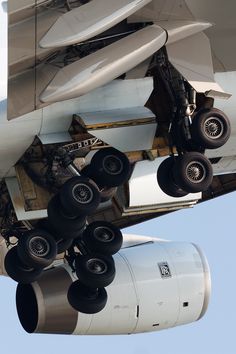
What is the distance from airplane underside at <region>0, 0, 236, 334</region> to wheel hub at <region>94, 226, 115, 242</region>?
29 millimetres

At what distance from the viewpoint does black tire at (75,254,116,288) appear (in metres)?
29.3

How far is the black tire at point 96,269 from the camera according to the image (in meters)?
29.3

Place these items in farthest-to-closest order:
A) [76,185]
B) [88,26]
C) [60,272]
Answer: [60,272]
[76,185]
[88,26]

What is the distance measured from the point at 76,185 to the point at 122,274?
3874 millimetres

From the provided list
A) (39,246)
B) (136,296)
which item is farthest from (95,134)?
(136,296)

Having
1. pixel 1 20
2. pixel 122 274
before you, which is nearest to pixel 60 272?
pixel 122 274

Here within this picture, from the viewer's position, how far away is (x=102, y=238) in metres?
29.4

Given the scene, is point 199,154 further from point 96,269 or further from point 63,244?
point 63,244

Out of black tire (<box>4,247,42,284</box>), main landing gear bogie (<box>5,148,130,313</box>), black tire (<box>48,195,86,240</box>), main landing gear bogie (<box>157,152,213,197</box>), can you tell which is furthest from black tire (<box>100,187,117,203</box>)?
black tire (<box>4,247,42,284</box>)

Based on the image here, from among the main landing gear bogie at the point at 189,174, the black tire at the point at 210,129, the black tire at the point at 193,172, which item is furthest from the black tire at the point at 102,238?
the black tire at the point at 210,129

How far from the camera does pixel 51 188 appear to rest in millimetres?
29578

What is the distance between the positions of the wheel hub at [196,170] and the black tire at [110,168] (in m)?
1.12

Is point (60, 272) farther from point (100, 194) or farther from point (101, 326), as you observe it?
point (100, 194)

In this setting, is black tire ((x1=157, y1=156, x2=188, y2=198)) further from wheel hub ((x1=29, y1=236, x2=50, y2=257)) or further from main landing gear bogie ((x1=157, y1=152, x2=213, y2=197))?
wheel hub ((x1=29, y1=236, x2=50, y2=257))
